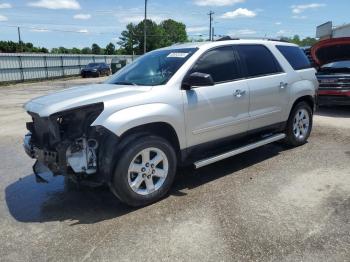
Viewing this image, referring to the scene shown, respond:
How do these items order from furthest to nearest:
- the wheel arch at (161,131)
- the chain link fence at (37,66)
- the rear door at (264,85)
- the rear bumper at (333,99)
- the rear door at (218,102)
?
the chain link fence at (37,66), the rear bumper at (333,99), the rear door at (264,85), the rear door at (218,102), the wheel arch at (161,131)

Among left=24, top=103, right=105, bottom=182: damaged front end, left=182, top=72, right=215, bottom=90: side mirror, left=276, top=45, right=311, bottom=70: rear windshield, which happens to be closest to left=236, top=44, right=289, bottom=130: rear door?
left=276, top=45, right=311, bottom=70: rear windshield

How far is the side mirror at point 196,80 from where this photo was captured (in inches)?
179

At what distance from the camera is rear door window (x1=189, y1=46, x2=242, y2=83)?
4995mm

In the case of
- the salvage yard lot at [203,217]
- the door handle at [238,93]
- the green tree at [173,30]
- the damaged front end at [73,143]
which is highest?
the green tree at [173,30]

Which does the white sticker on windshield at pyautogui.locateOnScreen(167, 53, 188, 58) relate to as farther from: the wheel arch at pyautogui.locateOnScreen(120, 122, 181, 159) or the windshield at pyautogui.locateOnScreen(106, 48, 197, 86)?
the wheel arch at pyautogui.locateOnScreen(120, 122, 181, 159)

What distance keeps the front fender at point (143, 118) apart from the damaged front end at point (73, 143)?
132 millimetres

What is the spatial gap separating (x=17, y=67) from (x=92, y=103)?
1229 inches

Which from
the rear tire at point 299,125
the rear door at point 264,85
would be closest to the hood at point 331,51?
the rear tire at point 299,125

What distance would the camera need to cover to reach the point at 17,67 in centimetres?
3231

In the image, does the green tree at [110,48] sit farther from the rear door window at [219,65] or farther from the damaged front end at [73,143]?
the damaged front end at [73,143]

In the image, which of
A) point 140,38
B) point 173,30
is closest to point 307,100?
point 140,38

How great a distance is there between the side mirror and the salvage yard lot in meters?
1.34

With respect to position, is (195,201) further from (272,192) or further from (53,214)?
(53,214)

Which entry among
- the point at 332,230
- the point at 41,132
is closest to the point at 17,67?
the point at 41,132
